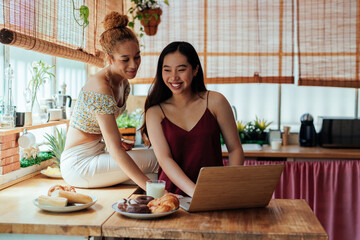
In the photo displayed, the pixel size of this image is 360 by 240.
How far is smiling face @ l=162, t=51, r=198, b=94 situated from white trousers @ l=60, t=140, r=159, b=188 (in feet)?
1.40

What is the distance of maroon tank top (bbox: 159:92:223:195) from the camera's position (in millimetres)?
2215

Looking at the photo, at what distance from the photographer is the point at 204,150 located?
224 cm

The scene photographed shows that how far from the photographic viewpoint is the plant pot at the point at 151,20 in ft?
12.8

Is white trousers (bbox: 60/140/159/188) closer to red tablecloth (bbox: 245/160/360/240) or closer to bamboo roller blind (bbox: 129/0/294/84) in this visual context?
red tablecloth (bbox: 245/160/360/240)

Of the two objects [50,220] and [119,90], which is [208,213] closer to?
[50,220]

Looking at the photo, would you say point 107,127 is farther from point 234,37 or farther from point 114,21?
point 234,37

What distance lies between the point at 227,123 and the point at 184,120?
0.22 metres

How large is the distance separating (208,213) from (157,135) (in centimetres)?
61

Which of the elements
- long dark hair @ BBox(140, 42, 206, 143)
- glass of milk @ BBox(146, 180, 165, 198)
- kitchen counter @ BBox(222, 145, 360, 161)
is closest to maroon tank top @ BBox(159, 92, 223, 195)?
long dark hair @ BBox(140, 42, 206, 143)

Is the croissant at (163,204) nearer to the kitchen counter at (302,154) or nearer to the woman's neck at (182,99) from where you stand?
the woman's neck at (182,99)

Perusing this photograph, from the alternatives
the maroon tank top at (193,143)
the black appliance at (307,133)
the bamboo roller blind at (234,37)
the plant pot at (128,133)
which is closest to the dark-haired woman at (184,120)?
the maroon tank top at (193,143)

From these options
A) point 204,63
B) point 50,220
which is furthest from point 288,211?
point 204,63

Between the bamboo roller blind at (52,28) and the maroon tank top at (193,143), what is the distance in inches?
32.0

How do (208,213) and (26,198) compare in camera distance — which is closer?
(208,213)
